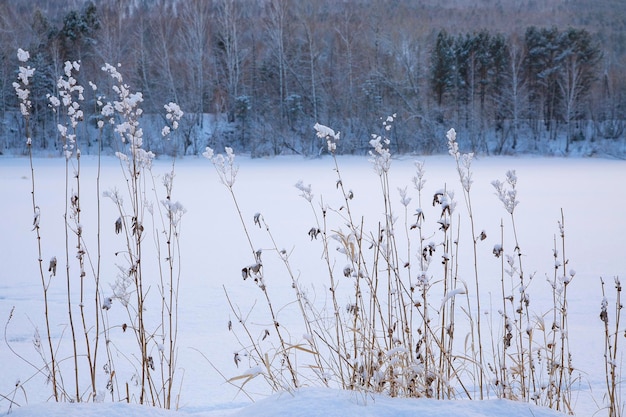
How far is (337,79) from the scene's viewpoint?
92.4 feet

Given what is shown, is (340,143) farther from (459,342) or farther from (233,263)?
(459,342)

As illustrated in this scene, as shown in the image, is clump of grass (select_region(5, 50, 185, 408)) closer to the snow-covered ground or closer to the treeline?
the snow-covered ground

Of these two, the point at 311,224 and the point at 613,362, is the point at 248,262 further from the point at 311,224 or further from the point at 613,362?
the point at 613,362

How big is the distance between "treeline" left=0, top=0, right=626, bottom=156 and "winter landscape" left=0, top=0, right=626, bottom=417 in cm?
15

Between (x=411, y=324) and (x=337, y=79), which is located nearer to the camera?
(x=411, y=324)

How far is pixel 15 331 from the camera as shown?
3744 millimetres

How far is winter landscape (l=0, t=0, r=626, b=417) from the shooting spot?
6.63 feet

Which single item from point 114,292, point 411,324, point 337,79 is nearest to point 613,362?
point 411,324

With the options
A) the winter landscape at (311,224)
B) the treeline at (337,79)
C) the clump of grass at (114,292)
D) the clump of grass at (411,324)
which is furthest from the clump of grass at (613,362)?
the treeline at (337,79)

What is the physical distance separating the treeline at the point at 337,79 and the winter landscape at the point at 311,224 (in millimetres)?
150

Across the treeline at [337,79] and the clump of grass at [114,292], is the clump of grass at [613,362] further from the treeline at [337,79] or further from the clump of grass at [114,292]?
the treeline at [337,79]

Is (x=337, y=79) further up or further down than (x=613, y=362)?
further up

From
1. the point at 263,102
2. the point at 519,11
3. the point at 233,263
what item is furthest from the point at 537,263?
the point at 519,11

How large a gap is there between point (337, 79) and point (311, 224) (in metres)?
21.6
